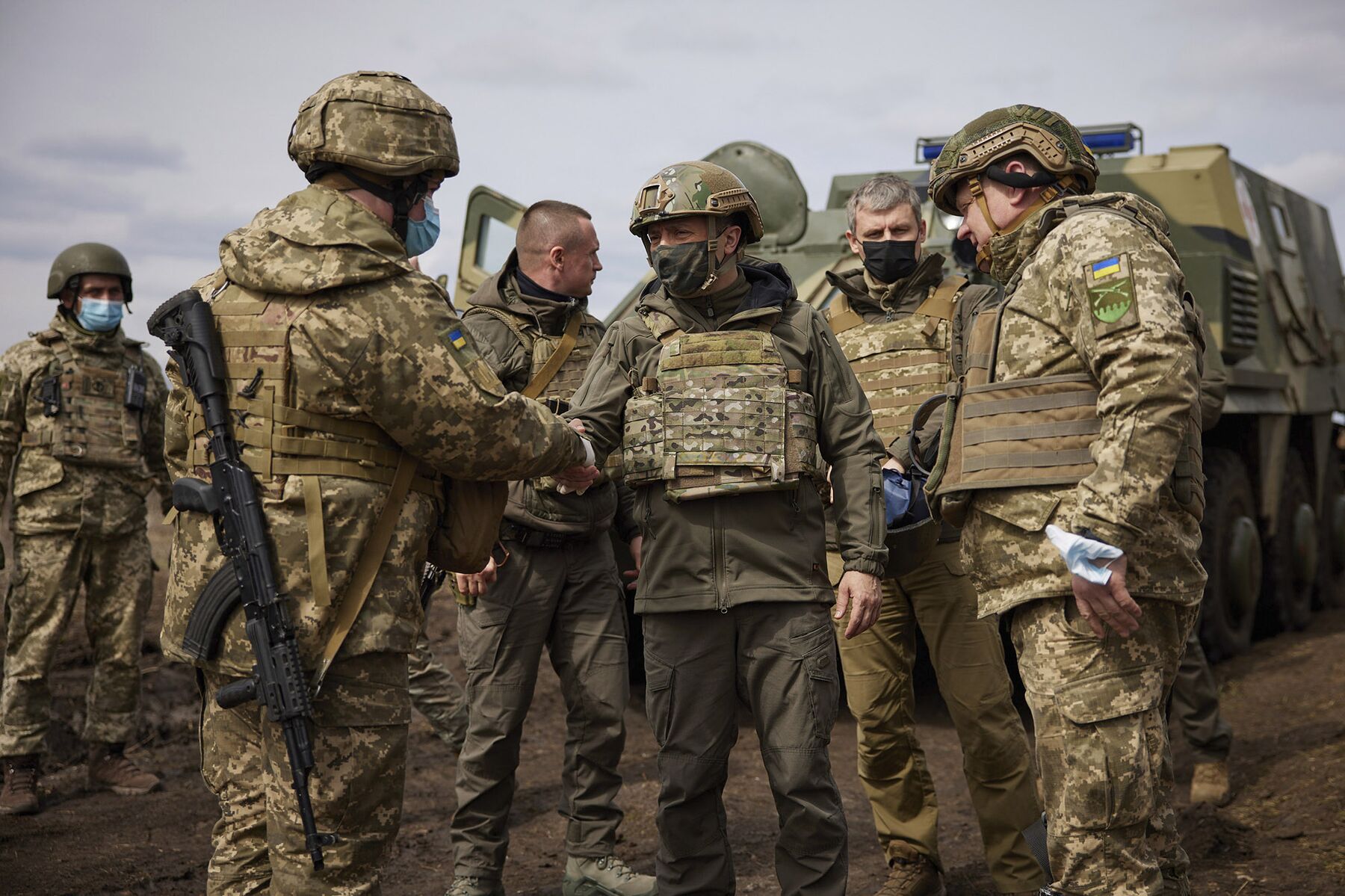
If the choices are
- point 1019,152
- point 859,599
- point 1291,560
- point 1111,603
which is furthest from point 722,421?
point 1291,560

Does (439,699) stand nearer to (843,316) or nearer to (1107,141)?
(843,316)

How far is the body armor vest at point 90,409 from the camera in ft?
20.6

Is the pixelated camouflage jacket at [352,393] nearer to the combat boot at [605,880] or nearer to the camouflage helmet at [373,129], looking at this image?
the camouflage helmet at [373,129]

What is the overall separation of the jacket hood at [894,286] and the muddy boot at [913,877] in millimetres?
1868

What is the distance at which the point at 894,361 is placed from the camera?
4.57 metres

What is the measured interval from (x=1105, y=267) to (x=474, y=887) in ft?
9.48

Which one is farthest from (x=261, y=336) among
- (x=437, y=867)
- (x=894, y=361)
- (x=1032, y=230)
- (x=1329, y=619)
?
(x=1329, y=619)

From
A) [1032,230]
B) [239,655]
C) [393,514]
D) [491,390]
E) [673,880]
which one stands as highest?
[1032,230]

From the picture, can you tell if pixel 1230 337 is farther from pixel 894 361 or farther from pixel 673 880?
pixel 673 880

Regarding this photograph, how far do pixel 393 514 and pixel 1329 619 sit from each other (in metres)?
9.70

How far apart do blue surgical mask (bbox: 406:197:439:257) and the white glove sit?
5.64 feet

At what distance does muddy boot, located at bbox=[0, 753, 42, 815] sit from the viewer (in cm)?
587

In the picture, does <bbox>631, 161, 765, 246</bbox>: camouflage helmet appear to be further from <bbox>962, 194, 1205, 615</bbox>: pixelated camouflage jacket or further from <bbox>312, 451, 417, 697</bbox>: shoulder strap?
<bbox>312, 451, 417, 697</bbox>: shoulder strap

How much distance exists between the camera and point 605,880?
459 centimetres
